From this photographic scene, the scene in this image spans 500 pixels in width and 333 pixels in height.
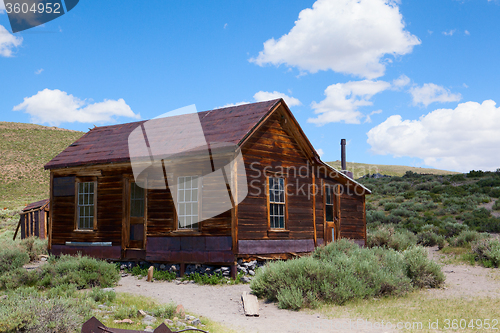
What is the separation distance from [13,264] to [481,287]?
13.1 meters

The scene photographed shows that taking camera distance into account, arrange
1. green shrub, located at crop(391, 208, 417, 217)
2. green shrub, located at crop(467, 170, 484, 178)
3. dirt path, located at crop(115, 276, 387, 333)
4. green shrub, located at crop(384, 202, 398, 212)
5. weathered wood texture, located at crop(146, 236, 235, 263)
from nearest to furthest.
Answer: dirt path, located at crop(115, 276, 387, 333)
weathered wood texture, located at crop(146, 236, 235, 263)
green shrub, located at crop(391, 208, 417, 217)
green shrub, located at crop(384, 202, 398, 212)
green shrub, located at crop(467, 170, 484, 178)

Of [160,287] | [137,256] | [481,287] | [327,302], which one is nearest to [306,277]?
[327,302]

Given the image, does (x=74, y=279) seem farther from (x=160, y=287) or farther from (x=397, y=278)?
(x=397, y=278)

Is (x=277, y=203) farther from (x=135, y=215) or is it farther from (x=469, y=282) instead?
(x=469, y=282)

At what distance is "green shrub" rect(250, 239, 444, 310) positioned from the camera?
29.5 feet

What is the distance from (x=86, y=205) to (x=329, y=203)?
8768 millimetres

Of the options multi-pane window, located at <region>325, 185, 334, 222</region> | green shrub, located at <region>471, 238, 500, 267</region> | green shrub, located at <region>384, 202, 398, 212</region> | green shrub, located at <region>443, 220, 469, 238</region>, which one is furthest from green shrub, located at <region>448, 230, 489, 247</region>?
green shrub, located at <region>384, 202, 398, 212</region>

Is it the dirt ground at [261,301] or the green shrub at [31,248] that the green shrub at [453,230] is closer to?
the dirt ground at [261,301]

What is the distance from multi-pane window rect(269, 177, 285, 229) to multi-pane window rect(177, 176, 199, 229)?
235cm

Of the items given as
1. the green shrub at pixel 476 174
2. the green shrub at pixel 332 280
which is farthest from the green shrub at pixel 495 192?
the green shrub at pixel 332 280

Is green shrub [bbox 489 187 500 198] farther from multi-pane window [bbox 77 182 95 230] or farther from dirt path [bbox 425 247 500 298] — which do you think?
multi-pane window [bbox 77 182 95 230]

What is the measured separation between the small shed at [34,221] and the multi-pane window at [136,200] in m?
10.4

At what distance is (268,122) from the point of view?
13.9 metres

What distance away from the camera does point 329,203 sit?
54.4 ft
